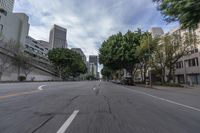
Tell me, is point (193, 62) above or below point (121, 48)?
below

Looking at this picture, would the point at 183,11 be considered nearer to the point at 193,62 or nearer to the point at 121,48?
the point at 121,48

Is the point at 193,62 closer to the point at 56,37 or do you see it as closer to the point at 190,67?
the point at 190,67

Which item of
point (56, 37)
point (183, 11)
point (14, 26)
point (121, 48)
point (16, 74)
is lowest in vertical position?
point (16, 74)

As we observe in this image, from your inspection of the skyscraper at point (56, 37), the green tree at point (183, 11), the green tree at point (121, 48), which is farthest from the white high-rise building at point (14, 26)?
the skyscraper at point (56, 37)

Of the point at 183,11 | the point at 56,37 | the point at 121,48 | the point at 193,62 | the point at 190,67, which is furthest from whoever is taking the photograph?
the point at 56,37

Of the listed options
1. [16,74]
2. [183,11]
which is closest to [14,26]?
[16,74]

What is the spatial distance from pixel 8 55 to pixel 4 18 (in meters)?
16.3

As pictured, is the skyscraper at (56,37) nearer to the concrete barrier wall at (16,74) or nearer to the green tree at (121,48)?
the concrete barrier wall at (16,74)

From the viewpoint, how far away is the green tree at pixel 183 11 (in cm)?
961

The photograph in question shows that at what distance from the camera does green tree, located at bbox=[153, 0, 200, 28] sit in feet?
31.5

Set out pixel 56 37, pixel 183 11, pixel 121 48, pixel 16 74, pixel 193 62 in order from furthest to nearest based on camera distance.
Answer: pixel 56 37, pixel 16 74, pixel 193 62, pixel 121 48, pixel 183 11

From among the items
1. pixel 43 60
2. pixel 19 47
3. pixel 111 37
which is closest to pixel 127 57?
pixel 111 37

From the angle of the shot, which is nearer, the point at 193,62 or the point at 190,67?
the point at 193,62

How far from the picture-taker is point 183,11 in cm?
1028
